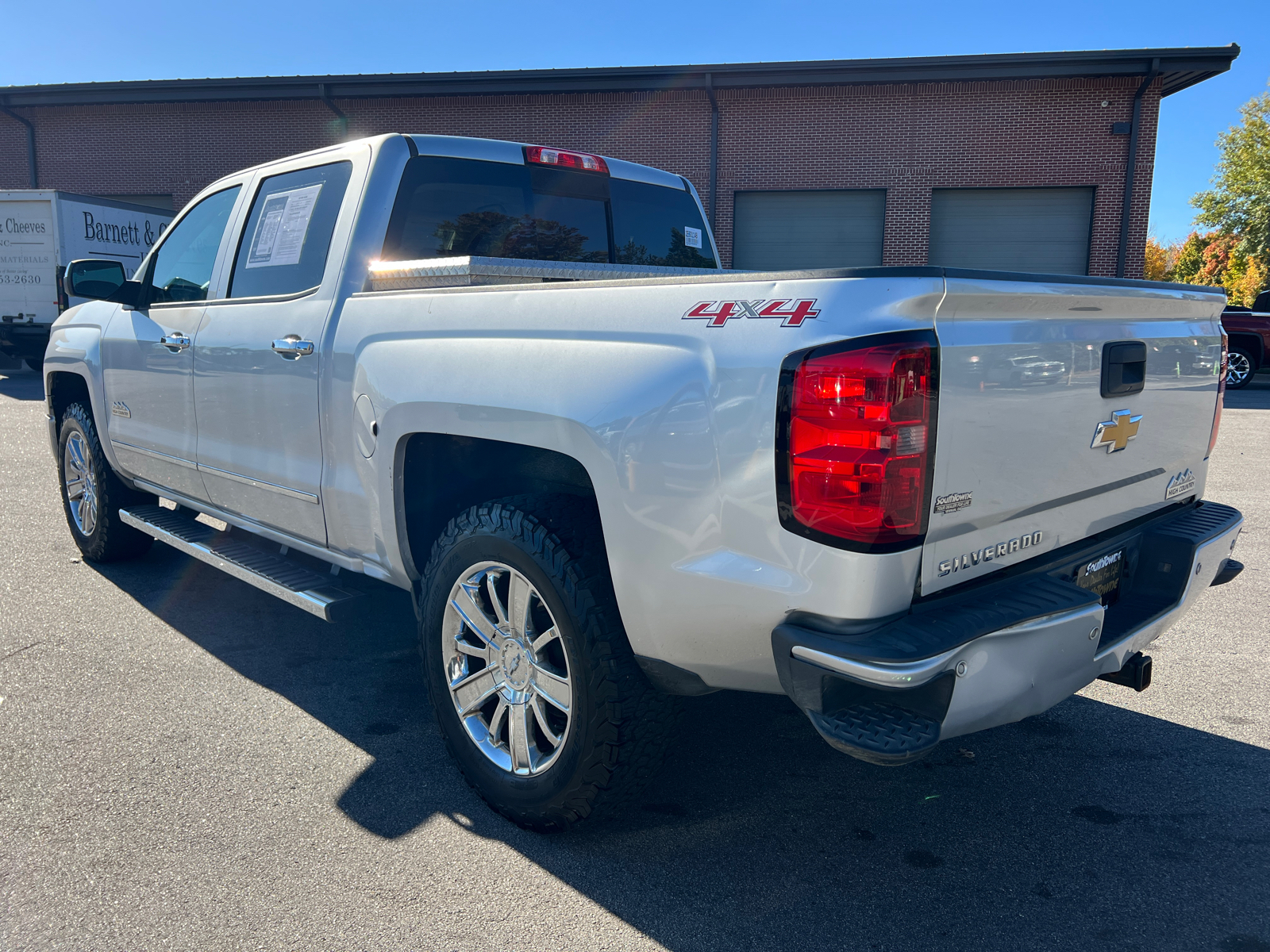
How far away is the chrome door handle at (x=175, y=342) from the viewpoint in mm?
4141

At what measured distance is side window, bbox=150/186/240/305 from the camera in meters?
4.27

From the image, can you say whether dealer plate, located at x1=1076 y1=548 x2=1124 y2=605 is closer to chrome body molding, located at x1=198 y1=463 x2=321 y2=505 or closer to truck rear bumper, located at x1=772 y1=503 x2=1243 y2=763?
truck rear bumper, located at x1=772 y1=503 x2=1243 y2=763

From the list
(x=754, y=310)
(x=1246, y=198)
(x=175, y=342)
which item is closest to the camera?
(x=754, y=310)

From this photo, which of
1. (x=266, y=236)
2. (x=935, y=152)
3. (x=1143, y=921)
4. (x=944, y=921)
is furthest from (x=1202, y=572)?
(x=935, y=152)

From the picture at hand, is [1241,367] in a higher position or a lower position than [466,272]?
lower

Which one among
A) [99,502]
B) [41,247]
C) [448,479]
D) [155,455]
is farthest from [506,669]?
[41,247]

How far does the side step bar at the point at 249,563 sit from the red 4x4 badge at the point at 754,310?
184cm

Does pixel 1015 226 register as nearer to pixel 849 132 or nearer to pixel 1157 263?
pixel 849 132

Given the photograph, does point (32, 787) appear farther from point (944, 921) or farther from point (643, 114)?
point (643, 114)

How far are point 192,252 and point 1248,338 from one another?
60.1 feet

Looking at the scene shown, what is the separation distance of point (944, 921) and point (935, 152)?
20.7 metres

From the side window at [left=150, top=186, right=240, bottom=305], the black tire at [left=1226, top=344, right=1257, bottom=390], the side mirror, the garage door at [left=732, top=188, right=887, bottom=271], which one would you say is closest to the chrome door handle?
the side window at [left=150, top=186, right=240, bottom=305]

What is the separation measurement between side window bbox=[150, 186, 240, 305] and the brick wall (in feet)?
56.4

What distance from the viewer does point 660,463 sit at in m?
2.24
